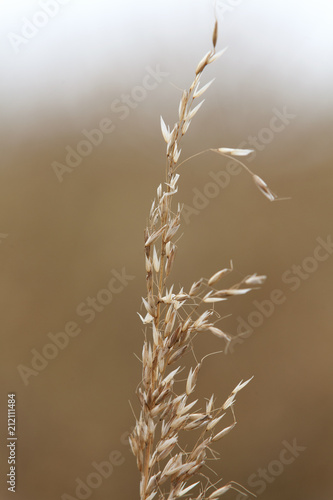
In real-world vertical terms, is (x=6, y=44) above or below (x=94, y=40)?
above

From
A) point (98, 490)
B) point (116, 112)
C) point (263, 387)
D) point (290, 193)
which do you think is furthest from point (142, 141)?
point (98, 490)

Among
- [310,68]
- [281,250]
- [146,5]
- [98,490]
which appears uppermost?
[146,5]

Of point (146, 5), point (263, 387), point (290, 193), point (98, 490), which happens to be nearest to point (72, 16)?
point (146, 5)

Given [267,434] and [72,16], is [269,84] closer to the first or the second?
[72,16]

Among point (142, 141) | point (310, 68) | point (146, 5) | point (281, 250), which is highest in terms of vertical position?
Result: point (146, 5)

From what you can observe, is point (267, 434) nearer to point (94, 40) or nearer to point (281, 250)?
point (281, 250)

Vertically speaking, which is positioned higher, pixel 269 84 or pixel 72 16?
pixel 72 16
